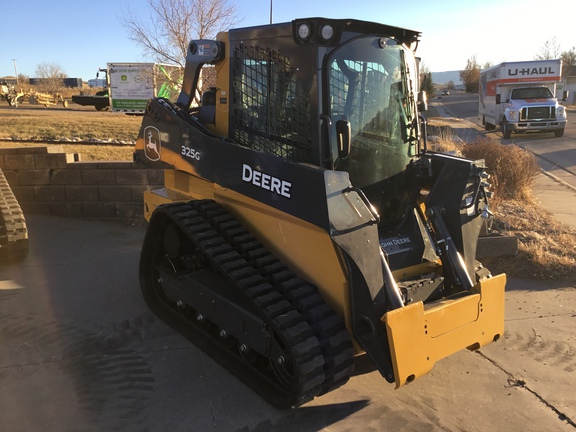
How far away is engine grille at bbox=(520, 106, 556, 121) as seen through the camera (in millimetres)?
21547

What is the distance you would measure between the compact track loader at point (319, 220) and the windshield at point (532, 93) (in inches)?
826

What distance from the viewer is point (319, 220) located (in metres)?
3.07

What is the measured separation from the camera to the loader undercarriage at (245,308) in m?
3.12

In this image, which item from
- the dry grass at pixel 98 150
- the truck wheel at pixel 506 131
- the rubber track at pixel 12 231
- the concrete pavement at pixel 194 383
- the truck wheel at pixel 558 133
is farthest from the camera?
the truck wheel at pixel 506 131

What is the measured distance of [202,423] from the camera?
3.26 metres

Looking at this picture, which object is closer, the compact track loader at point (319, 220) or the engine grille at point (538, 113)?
the compact track loader at point (319, 220)

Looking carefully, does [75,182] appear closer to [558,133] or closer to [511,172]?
[511,172]

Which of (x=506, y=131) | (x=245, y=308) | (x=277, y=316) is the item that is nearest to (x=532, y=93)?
(x=506, y=131)

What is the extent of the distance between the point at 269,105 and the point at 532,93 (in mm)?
22469

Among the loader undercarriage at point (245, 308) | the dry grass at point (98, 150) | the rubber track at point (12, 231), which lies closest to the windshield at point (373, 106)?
the loader undercarriage at point (245, 308)

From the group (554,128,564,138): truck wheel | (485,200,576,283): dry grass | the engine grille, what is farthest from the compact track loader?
(554,128,564,138): truck wheel

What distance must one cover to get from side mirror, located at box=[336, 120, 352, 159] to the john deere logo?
7.06ft

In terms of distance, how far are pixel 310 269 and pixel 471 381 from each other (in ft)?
5.11

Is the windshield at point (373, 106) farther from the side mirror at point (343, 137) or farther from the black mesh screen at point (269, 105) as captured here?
the black mesh screen at point (269, 105)
